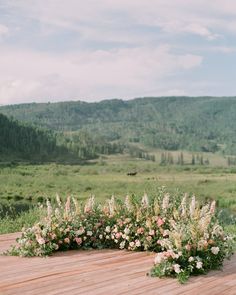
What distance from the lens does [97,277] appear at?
666cm

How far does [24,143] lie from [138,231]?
422ft

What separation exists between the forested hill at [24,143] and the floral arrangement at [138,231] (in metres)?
114

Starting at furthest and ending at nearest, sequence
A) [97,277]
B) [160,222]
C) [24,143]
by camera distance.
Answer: [24,143] → [160,222] → [97,277]

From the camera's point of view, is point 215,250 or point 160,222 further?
point 160,222

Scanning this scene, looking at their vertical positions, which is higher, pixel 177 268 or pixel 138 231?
pixel 138 231

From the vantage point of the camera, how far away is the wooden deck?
608 centimetres

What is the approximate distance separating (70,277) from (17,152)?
123363 mm

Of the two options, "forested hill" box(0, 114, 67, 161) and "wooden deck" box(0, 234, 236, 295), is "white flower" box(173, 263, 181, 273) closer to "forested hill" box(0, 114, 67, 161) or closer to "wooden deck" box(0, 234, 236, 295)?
"wooden deck" box(0, 234, 236, 295)

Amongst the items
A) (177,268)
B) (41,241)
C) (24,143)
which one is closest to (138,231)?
(41,241)

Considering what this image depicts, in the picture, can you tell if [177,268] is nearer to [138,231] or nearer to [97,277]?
[97,277]

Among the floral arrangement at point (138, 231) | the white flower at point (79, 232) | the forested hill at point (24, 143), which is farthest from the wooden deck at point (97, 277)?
the forested hill at point (24, 143)

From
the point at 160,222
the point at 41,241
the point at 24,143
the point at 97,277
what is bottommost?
the point at 24,143

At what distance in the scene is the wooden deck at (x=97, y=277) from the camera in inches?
239

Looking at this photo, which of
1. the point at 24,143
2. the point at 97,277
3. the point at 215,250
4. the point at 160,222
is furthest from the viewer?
the point at 24,143
